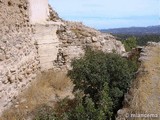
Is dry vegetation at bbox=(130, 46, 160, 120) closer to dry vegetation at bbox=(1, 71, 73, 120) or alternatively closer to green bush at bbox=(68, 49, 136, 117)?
green bush at bbox=(68, 49, 136, 117)

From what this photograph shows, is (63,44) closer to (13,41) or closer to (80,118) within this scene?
(13,41)

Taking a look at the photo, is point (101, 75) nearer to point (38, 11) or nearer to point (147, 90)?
point (147, 90)

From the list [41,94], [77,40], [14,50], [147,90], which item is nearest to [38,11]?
[77,40]

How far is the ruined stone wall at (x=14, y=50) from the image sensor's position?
31.6 feet

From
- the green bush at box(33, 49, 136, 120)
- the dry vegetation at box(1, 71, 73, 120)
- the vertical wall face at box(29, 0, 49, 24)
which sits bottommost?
the dry vegetation at box(1, 71, 73, 120)

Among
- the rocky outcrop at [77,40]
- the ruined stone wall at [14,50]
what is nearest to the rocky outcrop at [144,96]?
the ruined stone wall at [14,50]

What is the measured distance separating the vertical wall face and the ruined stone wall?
1.44ft

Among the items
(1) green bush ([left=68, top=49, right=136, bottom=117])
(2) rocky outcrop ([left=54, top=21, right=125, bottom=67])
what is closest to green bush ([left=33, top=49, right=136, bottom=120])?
(1) green bush ([left=68, top=49, right=136, bottom=117])

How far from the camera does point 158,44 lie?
10750 millimetres

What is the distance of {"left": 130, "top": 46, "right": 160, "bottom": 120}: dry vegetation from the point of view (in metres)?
6.63

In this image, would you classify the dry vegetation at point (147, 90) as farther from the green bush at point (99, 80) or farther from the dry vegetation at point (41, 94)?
the dry vegetation at point (41, 94)

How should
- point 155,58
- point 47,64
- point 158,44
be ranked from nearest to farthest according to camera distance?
point 155,58 < point 158,44 < point 47,64

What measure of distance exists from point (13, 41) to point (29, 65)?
1.63 m

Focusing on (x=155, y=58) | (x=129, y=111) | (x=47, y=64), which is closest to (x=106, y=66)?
(x=155, y=58)
